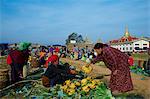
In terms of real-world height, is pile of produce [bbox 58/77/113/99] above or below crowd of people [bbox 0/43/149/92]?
below

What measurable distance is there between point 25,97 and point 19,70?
6.43 ft

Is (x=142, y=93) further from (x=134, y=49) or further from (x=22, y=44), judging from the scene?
(x=134, y=49)

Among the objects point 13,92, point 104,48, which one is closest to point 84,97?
point 104,48

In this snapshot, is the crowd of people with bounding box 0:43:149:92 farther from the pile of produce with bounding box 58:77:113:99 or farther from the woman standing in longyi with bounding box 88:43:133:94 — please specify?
the pile of produce with bounding box 58:77:113:99

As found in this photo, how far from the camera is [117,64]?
6.50 meters

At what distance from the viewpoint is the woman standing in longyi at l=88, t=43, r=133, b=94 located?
21.3 ft

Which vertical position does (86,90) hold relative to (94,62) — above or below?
below

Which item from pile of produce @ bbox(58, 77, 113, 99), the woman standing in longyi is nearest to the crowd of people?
the woman standing in longyi

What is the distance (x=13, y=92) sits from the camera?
27.1 ft

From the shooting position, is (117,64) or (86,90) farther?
(86,90)

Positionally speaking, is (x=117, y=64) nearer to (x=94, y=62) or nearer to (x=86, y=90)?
(x=94, y=62)

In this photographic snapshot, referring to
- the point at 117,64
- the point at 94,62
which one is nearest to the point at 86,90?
the point at 94,62

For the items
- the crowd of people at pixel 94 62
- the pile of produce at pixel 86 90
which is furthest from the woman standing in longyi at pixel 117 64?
the pile of produce at pixel 86 90

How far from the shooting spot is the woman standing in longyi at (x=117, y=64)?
6500mm
